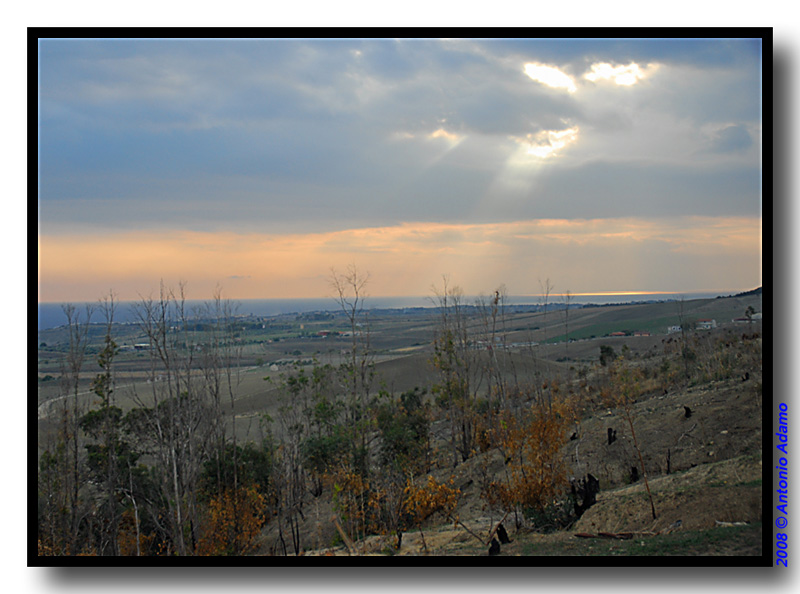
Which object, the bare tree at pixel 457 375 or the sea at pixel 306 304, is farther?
the bare tree at pixel 457 375

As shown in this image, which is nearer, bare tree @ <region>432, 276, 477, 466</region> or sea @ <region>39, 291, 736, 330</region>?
sea @ <region>39, 291, 736, 330</region>

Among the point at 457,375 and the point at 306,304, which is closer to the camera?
the point at 306,304

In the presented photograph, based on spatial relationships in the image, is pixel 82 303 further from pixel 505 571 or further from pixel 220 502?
pixel 505 571

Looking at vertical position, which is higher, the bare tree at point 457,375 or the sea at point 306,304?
the sea at point 306,304

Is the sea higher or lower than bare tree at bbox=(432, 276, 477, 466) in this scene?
higher

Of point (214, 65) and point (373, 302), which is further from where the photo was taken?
point (373, 302)

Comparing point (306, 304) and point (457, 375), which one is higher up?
point (306, 304)
